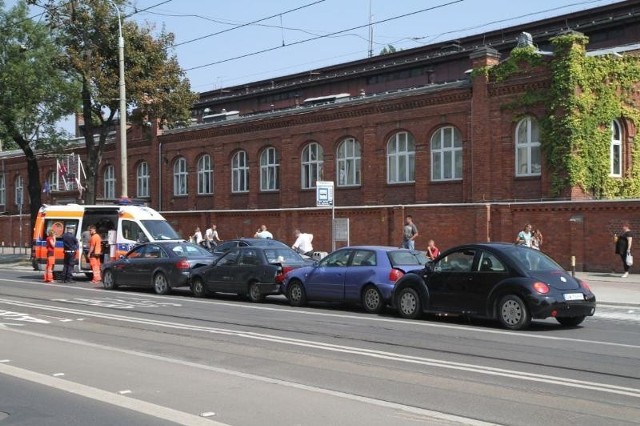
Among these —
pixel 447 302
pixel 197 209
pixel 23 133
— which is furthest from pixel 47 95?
pixel 447 302

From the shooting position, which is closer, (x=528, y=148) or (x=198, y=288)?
(x=198, y=288)

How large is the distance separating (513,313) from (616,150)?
63.8 feet

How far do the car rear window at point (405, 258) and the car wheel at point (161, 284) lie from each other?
24.5ft

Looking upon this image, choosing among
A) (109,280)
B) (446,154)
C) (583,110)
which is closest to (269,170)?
(446,154)

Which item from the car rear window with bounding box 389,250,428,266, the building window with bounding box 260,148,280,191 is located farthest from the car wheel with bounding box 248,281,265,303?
the building window with bounding box 260,148,280,191

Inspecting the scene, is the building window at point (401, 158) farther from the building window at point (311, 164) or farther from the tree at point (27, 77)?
the tree at point (27, 77)

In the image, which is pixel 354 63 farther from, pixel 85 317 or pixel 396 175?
pixel 85 317

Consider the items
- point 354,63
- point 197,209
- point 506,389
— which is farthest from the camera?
point 354,63

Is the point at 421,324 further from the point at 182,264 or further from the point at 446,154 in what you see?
the point at 446,154

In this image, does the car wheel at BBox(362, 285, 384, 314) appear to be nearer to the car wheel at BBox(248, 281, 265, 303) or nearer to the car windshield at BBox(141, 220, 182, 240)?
the car wheel at BBox(248, 281, 265, 303)

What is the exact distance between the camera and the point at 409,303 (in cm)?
1478

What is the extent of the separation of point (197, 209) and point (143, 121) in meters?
9.04

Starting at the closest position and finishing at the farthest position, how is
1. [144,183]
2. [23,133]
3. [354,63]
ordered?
1. [23,133]
2. [144,183]
3. [354,63]

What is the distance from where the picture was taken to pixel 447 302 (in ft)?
45.8
